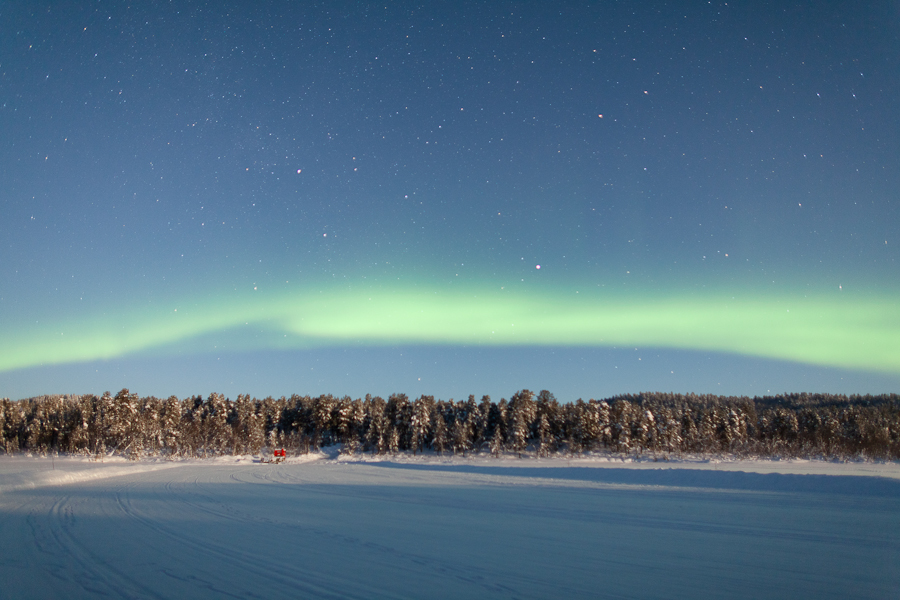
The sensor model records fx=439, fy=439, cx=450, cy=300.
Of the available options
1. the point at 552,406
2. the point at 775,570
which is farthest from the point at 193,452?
the point at 775,570

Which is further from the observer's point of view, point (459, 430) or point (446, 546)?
point (459, 430)

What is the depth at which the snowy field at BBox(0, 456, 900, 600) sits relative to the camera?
6.58m

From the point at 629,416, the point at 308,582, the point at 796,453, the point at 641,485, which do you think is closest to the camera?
the point at 308,582

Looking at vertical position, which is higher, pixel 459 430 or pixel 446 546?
pixel 446 546

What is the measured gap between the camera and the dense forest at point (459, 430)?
249 feet

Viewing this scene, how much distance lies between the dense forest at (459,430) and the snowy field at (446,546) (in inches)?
2489

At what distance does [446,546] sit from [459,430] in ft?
235

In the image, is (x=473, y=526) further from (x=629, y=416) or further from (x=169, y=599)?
(x=629, y=416)

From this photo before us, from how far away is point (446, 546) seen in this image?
9047mm

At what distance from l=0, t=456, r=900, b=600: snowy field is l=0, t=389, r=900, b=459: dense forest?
207 ft

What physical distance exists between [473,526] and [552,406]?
7969 cm

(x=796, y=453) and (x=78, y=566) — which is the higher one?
(x=78, y=566)

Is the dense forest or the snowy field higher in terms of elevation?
the snowy field

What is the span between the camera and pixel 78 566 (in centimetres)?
740
